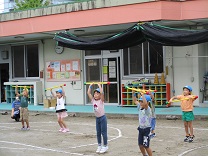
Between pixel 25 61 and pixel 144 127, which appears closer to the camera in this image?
pixel 144 127

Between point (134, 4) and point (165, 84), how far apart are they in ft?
12.4

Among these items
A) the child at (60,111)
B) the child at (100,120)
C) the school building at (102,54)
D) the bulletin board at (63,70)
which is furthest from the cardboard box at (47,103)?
the child at (100,120)

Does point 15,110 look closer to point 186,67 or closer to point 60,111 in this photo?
point 60,111

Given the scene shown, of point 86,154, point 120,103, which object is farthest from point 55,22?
point 86,154

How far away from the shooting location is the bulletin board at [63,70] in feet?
62.8

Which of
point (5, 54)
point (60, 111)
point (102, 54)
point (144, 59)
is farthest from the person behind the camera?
point (5, 54)

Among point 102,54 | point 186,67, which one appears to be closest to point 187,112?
point 186,67

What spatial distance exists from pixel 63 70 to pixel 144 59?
4696 mm

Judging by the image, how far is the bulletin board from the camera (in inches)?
754

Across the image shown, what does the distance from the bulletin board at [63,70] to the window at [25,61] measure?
3.76ft

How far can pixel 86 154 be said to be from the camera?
8.59 m

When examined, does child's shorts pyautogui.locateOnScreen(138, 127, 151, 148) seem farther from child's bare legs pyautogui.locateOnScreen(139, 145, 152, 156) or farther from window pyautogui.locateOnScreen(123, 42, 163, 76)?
window pyautogui.locateOnScreen(123, 42, 163, 76)

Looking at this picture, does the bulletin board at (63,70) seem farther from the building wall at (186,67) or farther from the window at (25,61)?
the building wall at (186,67)

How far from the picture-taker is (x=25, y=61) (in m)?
21.5
